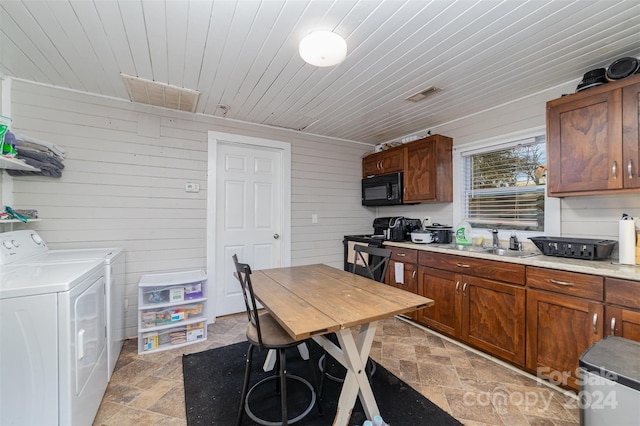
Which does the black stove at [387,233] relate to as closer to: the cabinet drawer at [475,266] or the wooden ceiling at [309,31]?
the cabinet drawer at [475,266]

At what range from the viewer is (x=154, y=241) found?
287cm

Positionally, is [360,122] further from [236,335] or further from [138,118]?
[236,335]

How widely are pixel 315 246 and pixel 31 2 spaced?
3.34m

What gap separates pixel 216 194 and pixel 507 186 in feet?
11.1

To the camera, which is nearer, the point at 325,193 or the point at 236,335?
the point at 236,335

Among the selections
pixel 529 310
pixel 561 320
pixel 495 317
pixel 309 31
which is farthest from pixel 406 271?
pixel 309 31

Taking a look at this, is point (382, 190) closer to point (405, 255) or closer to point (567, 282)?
point (405, 255)

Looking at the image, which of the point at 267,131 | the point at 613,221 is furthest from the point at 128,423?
the point at 613,221

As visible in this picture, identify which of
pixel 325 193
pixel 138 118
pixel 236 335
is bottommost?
pixel 236 335

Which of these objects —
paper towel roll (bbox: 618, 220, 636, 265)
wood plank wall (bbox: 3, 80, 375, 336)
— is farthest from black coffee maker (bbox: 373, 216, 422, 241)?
wood plank wall (bbox: 3, 80, 375, 336)

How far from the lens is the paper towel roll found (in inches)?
72.0

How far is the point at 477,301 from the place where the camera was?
2.43 m

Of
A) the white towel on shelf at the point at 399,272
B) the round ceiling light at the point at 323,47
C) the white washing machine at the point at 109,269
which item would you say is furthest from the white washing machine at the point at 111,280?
the white towel on shelf at the point at 399,272

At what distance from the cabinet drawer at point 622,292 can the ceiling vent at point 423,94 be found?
1.96m
